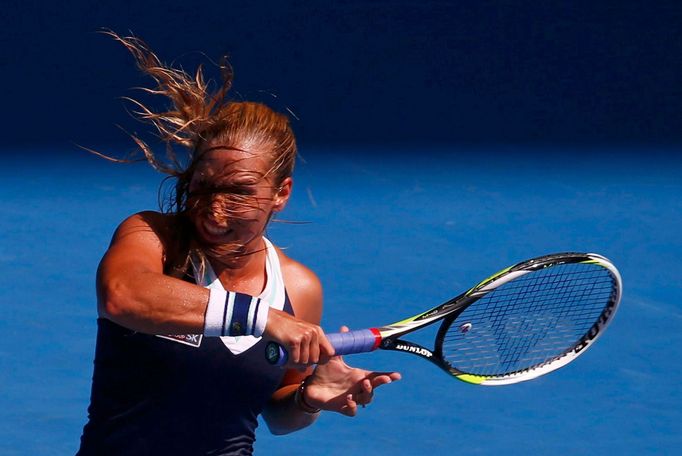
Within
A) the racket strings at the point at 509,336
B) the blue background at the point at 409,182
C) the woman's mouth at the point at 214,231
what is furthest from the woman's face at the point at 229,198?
the blue background at the point at 409,182

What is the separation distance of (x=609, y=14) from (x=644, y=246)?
2.75m

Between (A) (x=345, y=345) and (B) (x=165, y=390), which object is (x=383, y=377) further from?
(B) (x=165, y=390)

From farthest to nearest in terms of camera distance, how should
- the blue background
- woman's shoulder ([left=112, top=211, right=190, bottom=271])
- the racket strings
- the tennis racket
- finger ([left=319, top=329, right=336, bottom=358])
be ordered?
1. the blue background
2. the racket strings
3. the tennis racket
4. woman's shoulder ([left=112, top=211, right=190, bottom=271])
5. finger ([left=319, top=329, right=336, bottom=358])

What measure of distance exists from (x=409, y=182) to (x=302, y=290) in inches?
159

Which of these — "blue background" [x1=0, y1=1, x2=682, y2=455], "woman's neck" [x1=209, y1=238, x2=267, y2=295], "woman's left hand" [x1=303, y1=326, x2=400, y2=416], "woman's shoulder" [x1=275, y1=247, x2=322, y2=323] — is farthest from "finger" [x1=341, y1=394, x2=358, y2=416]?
"blue background" [x1=0, y1=1, x2=682, y2=455]

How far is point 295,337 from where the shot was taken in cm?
261

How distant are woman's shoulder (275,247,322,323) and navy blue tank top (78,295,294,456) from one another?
0.19 meters

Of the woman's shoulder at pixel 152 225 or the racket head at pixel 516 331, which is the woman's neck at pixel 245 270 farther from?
the racket head at pixel 516 331

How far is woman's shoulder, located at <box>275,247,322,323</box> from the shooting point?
10.3 ft

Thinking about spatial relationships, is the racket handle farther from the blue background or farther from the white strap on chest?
the blue background

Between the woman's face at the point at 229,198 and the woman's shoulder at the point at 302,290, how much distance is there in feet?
0.78

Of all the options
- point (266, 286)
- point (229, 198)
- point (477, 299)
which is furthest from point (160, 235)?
point (477, 299)

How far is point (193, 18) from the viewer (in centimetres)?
854

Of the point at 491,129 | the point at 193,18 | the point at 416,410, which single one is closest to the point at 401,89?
the point at 491,129
